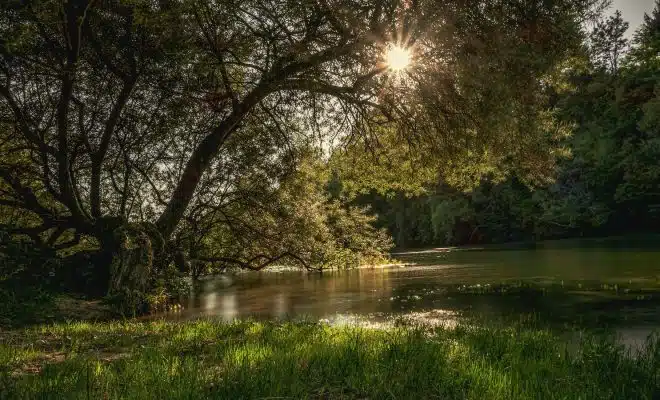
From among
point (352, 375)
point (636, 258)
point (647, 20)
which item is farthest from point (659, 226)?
point (352, 375)

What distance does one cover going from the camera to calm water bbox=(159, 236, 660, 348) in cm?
1460

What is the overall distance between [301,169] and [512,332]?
1136 cm

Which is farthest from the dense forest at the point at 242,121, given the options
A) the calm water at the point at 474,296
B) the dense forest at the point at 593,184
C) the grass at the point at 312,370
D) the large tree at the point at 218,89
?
the dense forest at the point at 593,184

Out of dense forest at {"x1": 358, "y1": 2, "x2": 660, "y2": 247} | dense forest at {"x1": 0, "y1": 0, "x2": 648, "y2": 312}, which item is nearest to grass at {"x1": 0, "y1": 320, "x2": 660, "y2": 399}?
dense forest at {"x1": 0, "y1": 0, "x2": 648, "y2": 312}

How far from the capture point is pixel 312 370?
17.2 ft

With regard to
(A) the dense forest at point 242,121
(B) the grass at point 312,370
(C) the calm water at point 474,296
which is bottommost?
(C) the calm water at point 474,296

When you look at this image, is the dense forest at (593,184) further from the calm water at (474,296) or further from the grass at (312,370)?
the grass at (312,370)

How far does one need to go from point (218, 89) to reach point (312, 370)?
42.9 feet

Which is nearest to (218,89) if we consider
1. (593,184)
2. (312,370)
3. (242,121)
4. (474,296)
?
(242,121)

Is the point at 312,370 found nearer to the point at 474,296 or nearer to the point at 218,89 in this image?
the point at 218,89

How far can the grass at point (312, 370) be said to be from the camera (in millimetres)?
4422

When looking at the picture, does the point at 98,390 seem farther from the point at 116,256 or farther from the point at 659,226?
the point at 659,226

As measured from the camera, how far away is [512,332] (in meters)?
9.19

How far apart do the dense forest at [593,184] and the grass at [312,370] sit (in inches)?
1381
